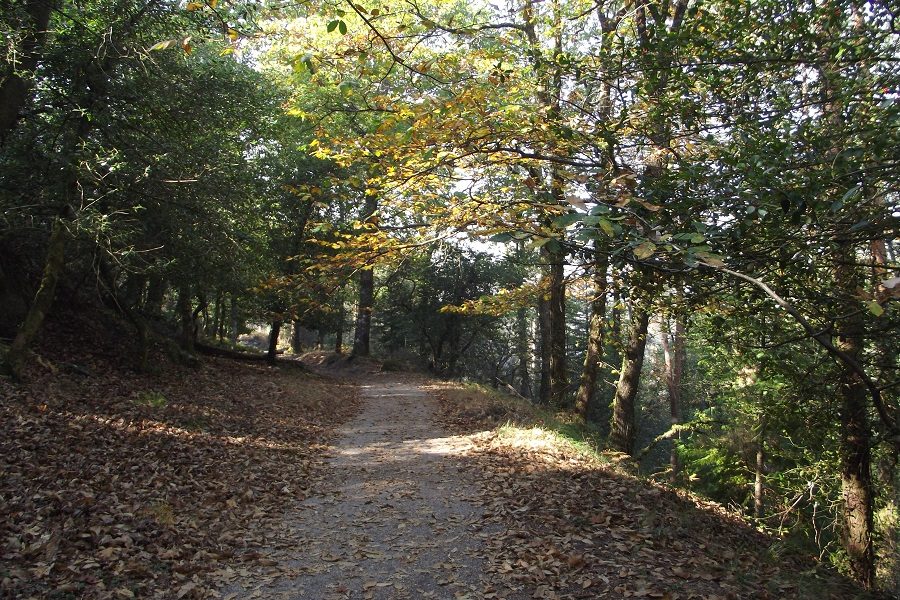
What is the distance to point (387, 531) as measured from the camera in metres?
6.14

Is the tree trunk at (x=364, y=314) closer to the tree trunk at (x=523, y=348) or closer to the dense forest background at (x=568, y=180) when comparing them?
the dense forest background at (x=568, y=180)

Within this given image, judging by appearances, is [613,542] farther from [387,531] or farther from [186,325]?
[186,325]

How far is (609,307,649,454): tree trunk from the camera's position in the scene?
31.3 ft

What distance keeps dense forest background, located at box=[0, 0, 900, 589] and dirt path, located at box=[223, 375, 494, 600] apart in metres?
2.70

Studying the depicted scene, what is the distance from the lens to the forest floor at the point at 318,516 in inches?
181

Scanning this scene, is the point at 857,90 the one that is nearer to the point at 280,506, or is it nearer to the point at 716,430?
the point at 280,506

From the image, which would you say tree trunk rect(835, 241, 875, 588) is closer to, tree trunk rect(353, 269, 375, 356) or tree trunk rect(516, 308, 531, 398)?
tree trunk rect(353, 269, 375, 356)

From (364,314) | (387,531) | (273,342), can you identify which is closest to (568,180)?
(387,531)

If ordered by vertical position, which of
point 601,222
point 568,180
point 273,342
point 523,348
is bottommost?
point 273,342

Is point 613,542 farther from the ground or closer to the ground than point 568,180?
closer to the ground

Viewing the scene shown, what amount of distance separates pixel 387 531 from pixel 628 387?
603 cm

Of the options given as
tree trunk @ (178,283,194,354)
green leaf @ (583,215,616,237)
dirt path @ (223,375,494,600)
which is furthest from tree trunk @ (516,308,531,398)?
green leaf @ (583,215,616,237)

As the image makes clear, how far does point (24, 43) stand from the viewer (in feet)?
27.1

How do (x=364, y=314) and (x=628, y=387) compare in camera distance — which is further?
(x=364, y=314)
